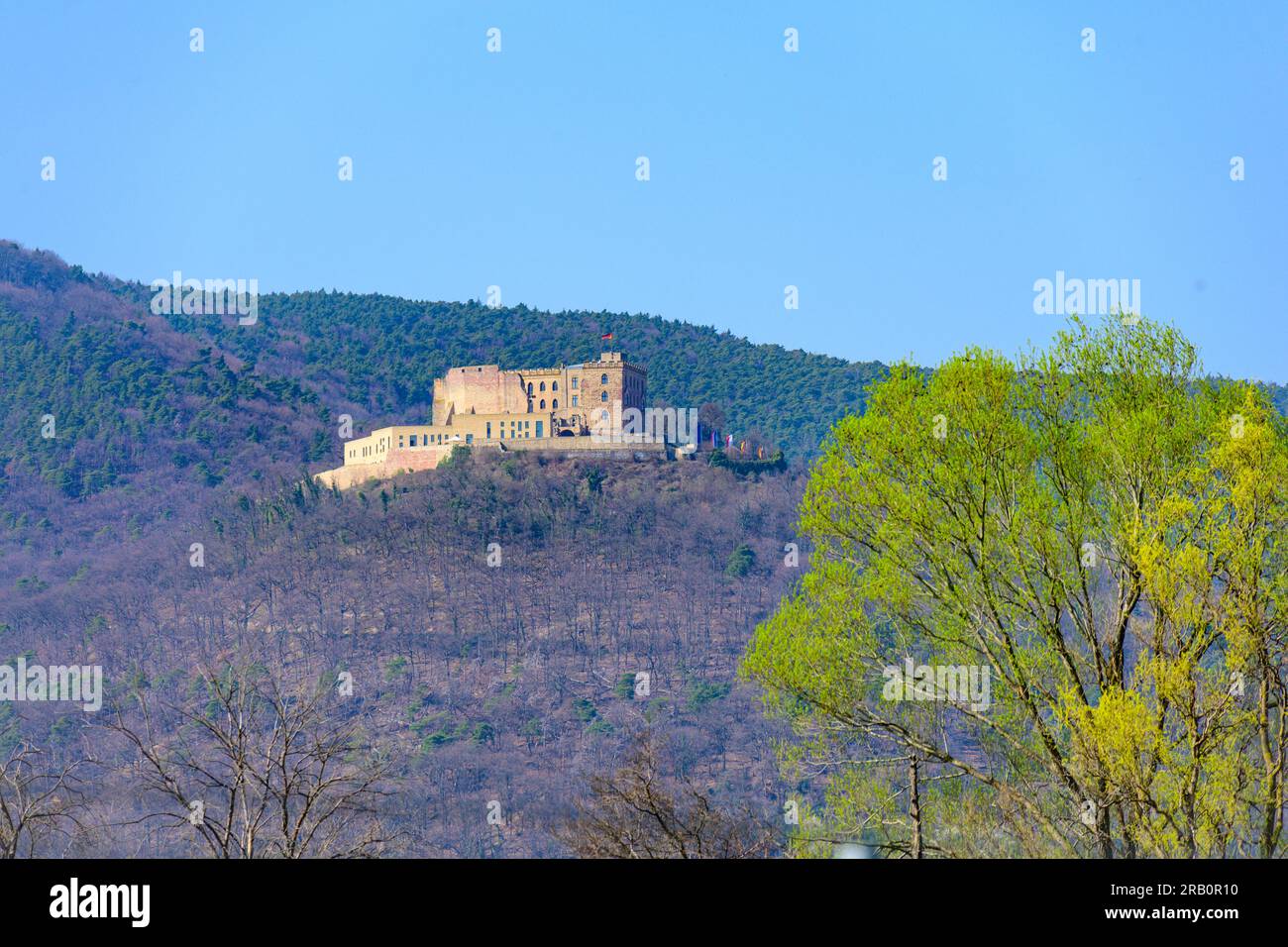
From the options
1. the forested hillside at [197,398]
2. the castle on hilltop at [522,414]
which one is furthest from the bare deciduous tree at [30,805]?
the forested hillside at [197,398]

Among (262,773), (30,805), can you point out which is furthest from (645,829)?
(262,773)

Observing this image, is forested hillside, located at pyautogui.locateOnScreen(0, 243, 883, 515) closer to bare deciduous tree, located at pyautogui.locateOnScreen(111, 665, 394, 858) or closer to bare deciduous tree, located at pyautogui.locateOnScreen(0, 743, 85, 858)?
bare deciduous tree, located at pyautogui.locateOnScreen(111, 665, 394, 858)

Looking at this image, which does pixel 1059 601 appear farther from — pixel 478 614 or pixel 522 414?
pixel 478 614

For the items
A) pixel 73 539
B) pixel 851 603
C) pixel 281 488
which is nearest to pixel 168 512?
pixel 73 539

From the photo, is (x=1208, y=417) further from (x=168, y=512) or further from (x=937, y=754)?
(x=168, y=512)

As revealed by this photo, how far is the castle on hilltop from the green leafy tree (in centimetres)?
9123

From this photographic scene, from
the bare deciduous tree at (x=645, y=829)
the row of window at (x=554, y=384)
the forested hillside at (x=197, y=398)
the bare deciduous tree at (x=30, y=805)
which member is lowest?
the bare deciduous tree at (x=645, y=829)

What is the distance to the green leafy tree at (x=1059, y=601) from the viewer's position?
1906cm

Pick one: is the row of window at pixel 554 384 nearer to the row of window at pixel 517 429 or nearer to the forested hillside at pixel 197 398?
the row of window at pixel 517 429

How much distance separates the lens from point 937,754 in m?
20.6

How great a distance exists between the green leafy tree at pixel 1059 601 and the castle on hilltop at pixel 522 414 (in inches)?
3592
